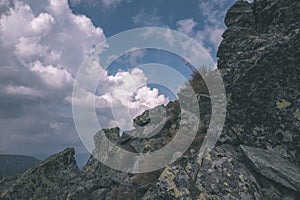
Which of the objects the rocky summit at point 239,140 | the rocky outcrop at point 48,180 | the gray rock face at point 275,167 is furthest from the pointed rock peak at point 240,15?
the rocky outcrop at point 48,180

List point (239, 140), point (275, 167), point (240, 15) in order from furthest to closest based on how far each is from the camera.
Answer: point (240, 15) → point (239, 140) → point (275, 167)

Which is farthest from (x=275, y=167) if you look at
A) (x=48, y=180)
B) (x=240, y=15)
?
(x=48, y=180)

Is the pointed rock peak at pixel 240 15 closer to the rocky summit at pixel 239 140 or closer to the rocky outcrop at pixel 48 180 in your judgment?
the rocky summit at pixel 239 140

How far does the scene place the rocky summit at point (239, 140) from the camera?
13258 millimetres

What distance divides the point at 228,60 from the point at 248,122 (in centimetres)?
624

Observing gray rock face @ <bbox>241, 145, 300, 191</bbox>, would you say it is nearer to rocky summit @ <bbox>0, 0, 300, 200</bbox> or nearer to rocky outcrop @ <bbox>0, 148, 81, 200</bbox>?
rocky summit @ <bbox>0, 0, 300, 200</bbox>

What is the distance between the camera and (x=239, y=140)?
16359 millimetres

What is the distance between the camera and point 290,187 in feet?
43.9

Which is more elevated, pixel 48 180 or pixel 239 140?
pixel 239 140

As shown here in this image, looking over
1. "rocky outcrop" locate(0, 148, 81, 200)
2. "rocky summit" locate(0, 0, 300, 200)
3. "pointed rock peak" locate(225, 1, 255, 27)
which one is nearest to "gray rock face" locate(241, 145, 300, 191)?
A: "rocky summit" locate(0, 0, 300, 200)

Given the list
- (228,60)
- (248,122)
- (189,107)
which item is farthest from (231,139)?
(228,60)

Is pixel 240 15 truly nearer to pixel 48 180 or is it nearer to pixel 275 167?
pixel 275 167

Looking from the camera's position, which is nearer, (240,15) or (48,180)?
(48,180)

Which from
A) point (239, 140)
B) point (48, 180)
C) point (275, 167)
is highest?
point (239, 140)
